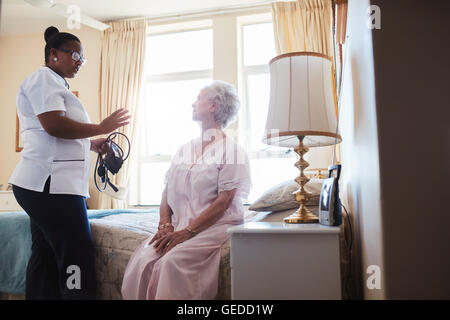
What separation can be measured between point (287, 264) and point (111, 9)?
3.99 metres

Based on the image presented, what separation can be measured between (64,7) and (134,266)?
314 cm

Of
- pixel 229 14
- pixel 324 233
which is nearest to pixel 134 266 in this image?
pixel 324 233

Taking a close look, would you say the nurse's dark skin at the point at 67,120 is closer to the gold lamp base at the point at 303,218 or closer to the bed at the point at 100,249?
the bed at the point at 100,249

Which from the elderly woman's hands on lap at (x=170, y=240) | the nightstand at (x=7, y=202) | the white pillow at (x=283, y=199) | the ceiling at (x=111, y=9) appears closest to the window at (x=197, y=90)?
the ceiling at (x=111, y=9)

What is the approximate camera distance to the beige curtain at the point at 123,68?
4191mm

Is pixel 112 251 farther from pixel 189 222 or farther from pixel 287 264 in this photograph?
pixel 287 264

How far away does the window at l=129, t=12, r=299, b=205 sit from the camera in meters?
4.06

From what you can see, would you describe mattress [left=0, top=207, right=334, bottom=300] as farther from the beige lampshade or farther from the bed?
the beige lampshade

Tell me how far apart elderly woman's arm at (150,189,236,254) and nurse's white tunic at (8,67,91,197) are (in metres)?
0.39

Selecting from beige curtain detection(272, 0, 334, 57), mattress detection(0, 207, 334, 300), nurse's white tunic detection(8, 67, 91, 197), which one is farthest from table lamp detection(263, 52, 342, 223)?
beige curtain detection(272, 0, 334, 57)

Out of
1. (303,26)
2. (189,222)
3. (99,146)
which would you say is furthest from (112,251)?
(303,26)

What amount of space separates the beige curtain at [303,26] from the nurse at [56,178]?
2.78 m

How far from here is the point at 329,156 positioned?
12.2ft

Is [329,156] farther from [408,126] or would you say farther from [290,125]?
[408,126]
